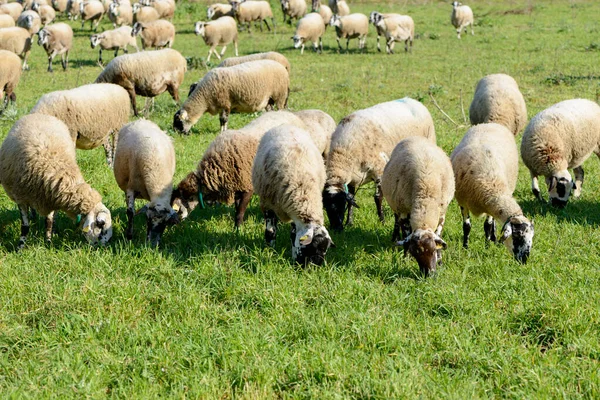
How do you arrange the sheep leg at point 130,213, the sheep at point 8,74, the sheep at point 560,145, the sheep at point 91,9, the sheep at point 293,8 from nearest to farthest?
the sheep leg at point 130,213, the sheep at point 560,145, the sheep at point 8,74, the sheep at point 91,9, the sheep at point 293,8

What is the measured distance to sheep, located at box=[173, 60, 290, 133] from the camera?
1168 cm

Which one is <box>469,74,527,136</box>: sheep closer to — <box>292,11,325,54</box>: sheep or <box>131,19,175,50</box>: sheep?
<box>292,11,325,54</box>: sheep

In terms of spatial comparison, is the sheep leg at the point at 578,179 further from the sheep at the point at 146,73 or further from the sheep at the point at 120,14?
the sheep at the point at 120,14

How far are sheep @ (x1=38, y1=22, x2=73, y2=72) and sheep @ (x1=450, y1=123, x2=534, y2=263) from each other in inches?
641

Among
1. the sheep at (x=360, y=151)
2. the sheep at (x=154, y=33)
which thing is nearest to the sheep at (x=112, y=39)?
the sheep at (x=154, y=33)

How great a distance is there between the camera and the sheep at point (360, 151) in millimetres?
6922

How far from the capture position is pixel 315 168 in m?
6.36

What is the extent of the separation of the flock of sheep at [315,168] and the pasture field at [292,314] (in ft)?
0.93

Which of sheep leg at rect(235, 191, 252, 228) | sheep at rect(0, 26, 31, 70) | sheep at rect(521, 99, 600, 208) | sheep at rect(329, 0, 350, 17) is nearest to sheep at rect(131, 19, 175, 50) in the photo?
sheep at rect(0, 26, 31, 70)

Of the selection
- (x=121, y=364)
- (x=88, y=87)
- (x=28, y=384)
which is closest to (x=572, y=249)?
(x=121, y=364)

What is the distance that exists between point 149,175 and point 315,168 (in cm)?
194

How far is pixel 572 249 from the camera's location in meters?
6.02

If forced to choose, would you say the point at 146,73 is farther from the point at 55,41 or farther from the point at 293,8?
the point at 293,8

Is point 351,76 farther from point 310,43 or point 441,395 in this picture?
point 441,395
